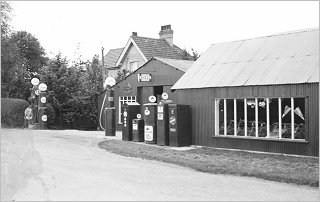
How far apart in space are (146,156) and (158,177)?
388cm

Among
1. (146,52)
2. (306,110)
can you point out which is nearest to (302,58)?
(306,110)

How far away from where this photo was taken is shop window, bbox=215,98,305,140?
15359 millimetres

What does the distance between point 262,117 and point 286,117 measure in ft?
3.31

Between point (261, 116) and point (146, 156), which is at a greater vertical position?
point (261, 116)

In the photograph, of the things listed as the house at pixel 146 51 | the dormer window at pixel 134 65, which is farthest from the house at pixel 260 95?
the dormer window at pixel 134 65

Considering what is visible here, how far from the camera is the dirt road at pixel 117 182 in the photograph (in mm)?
8195

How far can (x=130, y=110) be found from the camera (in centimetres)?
2025

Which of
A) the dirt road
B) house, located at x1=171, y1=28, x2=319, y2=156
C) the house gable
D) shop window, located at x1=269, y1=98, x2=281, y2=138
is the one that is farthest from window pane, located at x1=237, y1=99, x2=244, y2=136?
the house gable

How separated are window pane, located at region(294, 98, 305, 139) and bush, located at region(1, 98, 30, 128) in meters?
17.7

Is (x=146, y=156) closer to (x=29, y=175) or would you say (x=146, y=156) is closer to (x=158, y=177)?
(x=158, y=177)

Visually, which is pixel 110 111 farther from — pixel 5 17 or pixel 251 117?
pixel 5 17

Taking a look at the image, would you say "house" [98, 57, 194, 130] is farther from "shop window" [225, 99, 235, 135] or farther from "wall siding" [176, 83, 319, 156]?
"shop window" [225, 99, 235, 135]

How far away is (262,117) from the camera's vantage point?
53.6 feet

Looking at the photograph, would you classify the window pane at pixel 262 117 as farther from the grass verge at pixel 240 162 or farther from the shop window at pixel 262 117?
the grass verge at pixel 240 162
